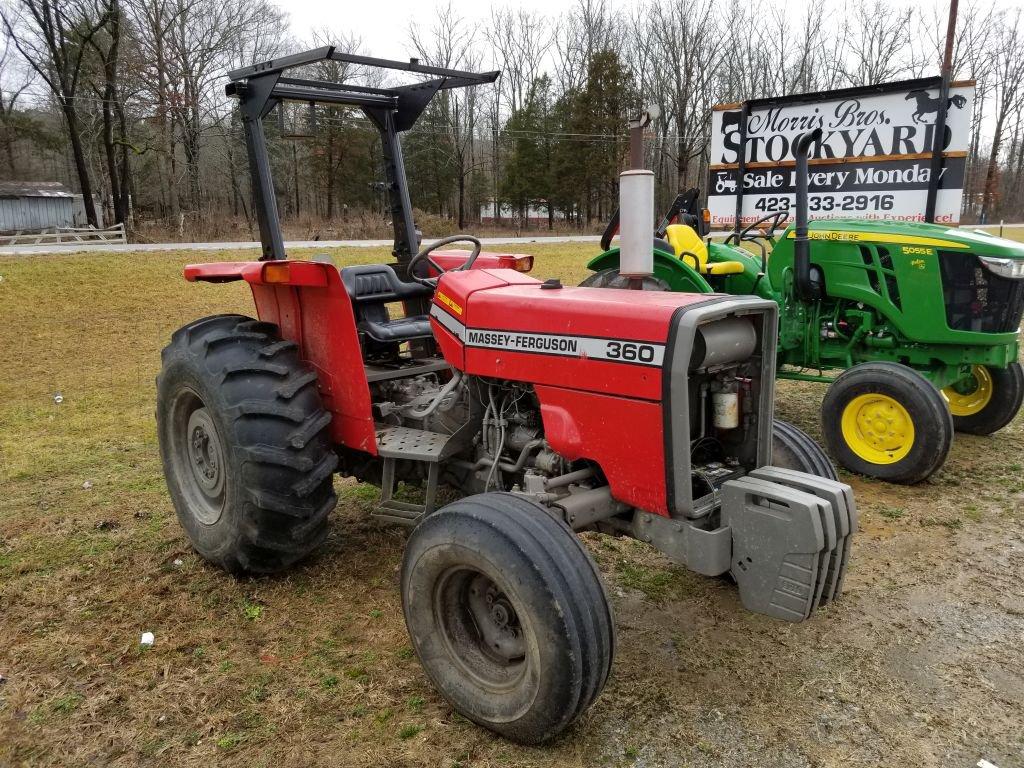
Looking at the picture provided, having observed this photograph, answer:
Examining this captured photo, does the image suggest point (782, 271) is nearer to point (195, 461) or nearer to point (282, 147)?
point (195, 461)

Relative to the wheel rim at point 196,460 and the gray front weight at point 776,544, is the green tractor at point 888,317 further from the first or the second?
the wheel rim at point 196,460

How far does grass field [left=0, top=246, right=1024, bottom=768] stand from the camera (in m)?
2.34

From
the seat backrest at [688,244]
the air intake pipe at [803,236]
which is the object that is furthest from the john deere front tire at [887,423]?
the seat backrest at [688,244]

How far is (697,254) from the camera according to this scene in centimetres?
588

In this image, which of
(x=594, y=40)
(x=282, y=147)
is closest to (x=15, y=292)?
(x=282, y=147)

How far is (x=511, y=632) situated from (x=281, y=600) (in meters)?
A: 1.27

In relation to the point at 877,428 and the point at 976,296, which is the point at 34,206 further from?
the point at 976,296

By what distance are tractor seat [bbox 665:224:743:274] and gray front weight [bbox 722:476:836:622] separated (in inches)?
145

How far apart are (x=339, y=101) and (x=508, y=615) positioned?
8.50 feet

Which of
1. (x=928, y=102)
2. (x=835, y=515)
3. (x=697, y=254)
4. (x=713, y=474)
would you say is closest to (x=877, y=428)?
(x=697, y=254)

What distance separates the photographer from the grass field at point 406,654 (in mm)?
2338

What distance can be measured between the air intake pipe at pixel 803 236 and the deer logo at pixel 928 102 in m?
3.37

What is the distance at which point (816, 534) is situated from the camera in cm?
Answer: 222

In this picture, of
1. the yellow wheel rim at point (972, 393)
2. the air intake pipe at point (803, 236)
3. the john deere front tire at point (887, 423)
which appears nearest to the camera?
the john deere front tire at point (887, 423)
